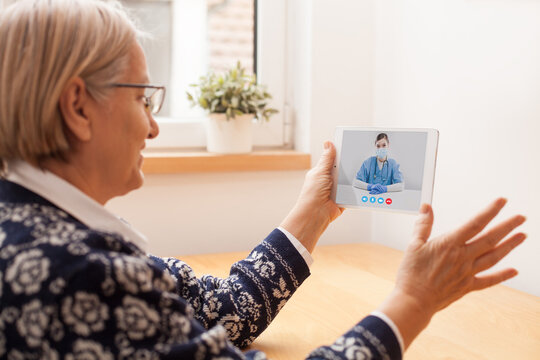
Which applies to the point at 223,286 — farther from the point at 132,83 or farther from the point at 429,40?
the point at 429,40

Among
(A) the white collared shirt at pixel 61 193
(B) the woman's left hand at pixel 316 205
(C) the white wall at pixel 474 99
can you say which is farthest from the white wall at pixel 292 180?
A: (A) the white collared shirt at pixel 61 193

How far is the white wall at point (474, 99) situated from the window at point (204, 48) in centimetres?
33

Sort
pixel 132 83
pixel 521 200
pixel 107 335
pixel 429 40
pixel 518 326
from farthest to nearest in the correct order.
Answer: pixel 429 40
pixel 521 200
pixel 518 326
pixel 132 83
pixel 107 335

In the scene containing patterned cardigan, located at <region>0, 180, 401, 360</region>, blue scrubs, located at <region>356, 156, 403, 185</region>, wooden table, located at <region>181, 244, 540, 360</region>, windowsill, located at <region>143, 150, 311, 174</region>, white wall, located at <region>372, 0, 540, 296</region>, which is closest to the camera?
patterned cardigan, located at <region>0, 180, 401, 360</region>

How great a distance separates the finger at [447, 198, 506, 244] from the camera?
738 mm

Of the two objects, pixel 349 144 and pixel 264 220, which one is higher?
pixel 349 144

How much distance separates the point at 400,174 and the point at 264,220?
70cm

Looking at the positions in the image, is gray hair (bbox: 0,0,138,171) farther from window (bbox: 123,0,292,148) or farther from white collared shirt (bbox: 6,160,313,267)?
window (bbox: 123,0,292,148)

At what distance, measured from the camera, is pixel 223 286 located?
97 cm

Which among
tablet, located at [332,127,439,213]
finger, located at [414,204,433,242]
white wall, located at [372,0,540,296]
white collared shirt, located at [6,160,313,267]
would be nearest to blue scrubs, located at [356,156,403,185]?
tablet, located at [332,127,439,213]

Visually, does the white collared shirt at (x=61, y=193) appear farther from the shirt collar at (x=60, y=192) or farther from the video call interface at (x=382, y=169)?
the video call interface at (x=382, y=169)

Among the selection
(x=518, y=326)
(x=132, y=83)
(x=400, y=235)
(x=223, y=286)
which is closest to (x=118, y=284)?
(x=132, y=83)

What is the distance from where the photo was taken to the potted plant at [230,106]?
1557 mm

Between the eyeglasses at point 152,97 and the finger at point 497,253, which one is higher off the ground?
the eyeglasses at point 152,97
